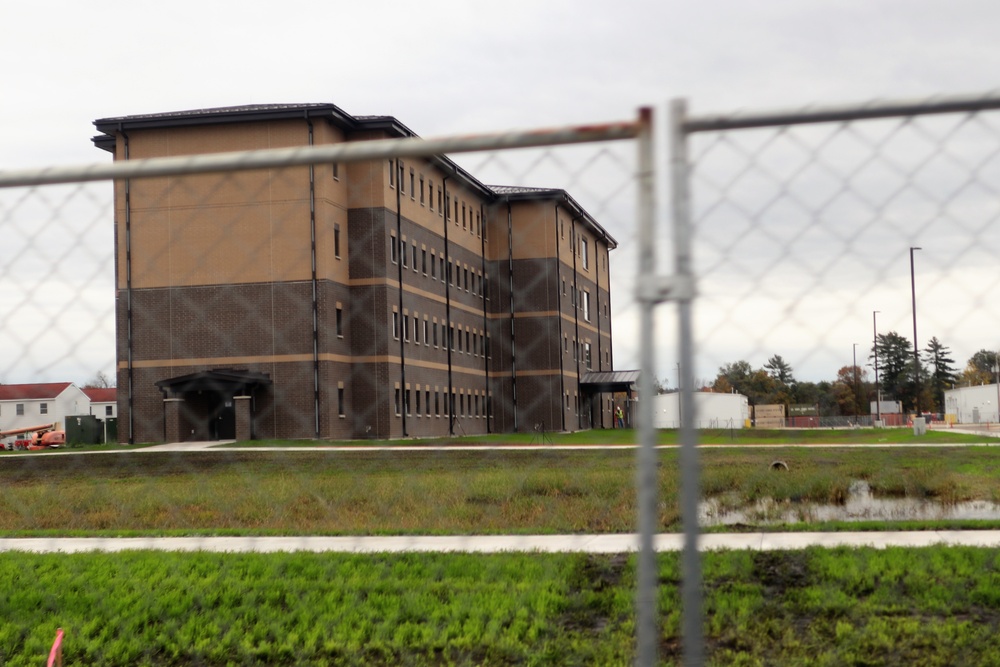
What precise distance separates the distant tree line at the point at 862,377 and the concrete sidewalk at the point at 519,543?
5131mm

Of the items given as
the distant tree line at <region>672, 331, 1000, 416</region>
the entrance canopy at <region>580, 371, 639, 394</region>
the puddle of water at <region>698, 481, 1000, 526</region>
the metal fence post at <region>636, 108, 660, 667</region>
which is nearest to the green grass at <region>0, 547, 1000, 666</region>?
the entrance canopy at <region>580, 371, 639, 394</region>

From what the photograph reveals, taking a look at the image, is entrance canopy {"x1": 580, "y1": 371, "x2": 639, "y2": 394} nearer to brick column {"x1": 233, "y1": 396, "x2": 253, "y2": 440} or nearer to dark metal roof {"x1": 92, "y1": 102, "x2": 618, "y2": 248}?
brick column {"x1": 233, "y1": 396, "x2": 253, "y2": 440}

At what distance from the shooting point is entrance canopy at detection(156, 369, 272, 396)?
8039mm

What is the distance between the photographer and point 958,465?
2041cm

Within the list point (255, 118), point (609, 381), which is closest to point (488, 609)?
point (609, 381)

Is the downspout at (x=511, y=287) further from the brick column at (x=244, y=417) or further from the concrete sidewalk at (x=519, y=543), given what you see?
the concrete sidewalk at (x=519, y=543)

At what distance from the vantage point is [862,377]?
156 inches

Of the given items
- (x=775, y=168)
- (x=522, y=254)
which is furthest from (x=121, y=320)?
(x=775, y=168)

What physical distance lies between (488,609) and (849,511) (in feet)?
24.3

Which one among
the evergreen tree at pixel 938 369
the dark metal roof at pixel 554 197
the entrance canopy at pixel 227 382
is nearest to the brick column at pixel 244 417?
the entrance canopy at pixel 227 382

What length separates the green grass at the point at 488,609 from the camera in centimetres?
646

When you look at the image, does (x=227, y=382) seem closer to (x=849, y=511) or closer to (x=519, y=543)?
(x=519, y=543)

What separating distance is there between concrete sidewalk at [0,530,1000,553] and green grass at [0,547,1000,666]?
49 cm

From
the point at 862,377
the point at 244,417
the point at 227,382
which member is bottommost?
the point at 244,417
